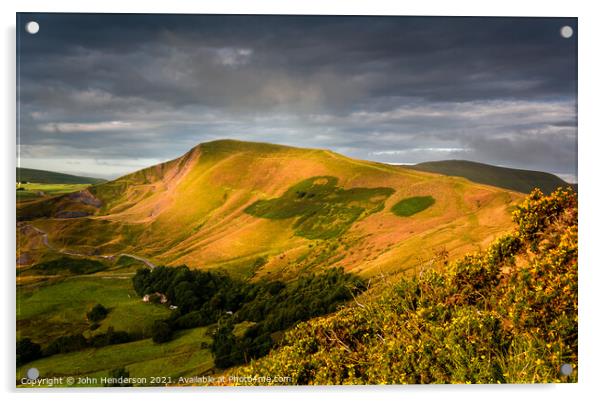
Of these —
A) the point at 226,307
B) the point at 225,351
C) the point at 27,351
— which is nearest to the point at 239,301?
the point at 226,307

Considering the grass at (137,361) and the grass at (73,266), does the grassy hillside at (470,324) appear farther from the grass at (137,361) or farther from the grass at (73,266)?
the grass at (73,266)

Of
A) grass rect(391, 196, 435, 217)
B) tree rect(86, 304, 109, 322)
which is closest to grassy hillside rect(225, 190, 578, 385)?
grass rect(391, 196, 435, 217)

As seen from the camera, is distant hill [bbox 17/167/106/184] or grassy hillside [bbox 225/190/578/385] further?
distant hill [bbox 17/167/106/184]

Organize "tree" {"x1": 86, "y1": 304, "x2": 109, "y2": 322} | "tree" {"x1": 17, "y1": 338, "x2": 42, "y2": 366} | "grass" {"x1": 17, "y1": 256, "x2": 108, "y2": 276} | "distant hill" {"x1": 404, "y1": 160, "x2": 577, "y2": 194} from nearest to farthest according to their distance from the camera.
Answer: "tree" {"x1": 17, "y1": 338, "x2": 42, "y2": 366} < "tree" {"x1": 86, "y1": 304, "x2": 109, "y2": 322} < "grass" {"x1": 17, "y1": 256, "x2": 108, "y2": 276} < "distant hill" {"x1": 404, "y1": 160, "x2": 577, "y2": 194}

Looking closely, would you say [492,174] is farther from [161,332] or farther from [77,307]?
[77,307]

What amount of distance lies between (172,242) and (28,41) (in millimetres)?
3987

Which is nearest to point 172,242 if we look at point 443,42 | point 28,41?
point 28,41

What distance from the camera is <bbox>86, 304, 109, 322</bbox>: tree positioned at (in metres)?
8.05

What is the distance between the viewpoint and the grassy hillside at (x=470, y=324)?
6.33m

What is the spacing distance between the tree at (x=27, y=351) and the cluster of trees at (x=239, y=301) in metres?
1.70

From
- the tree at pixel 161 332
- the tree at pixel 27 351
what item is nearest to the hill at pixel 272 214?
the tree at pixel 161 332

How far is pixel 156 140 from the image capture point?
878 cm

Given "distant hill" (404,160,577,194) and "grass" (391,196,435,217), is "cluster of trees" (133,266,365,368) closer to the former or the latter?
"grass" (391,196,435,217)

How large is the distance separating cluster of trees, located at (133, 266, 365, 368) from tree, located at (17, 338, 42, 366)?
1703mm
